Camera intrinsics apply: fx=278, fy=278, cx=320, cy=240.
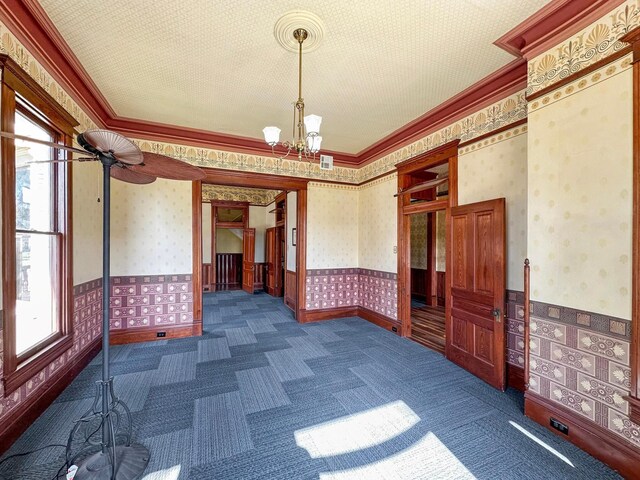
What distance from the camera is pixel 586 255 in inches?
75.5

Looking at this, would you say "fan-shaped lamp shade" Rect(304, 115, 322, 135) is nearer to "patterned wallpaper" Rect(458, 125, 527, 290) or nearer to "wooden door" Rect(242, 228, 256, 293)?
"patterned wallpaper" Rect(458, 125, 527, 290)

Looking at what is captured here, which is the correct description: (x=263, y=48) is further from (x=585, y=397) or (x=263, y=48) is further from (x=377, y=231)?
(x=585, y=397)

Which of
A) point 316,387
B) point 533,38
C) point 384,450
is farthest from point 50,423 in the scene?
point 533,38

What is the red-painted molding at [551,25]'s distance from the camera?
6.21 feet

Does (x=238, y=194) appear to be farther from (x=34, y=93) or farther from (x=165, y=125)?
(x=34, y=93)

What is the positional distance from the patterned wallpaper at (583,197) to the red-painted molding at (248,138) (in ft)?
1.60

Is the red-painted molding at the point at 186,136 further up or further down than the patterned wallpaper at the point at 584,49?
further up

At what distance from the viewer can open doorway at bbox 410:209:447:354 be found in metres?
6.26

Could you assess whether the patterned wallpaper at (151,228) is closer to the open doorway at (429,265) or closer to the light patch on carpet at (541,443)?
the light patch on carpet at (541,443)

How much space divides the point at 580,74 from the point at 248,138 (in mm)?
3962

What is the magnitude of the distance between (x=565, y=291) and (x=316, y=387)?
2.25m

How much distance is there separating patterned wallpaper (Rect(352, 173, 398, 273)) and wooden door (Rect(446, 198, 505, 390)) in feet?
4.20

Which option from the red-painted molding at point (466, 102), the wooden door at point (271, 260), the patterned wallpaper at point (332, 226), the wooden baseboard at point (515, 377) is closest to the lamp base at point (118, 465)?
the wooden baseboard at point (515, 377)

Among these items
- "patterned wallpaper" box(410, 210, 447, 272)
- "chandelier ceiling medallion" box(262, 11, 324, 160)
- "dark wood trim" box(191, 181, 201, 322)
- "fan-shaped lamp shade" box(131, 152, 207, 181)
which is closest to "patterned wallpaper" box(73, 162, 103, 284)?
"dark wood trim" box(191, 181, 201, 322)
